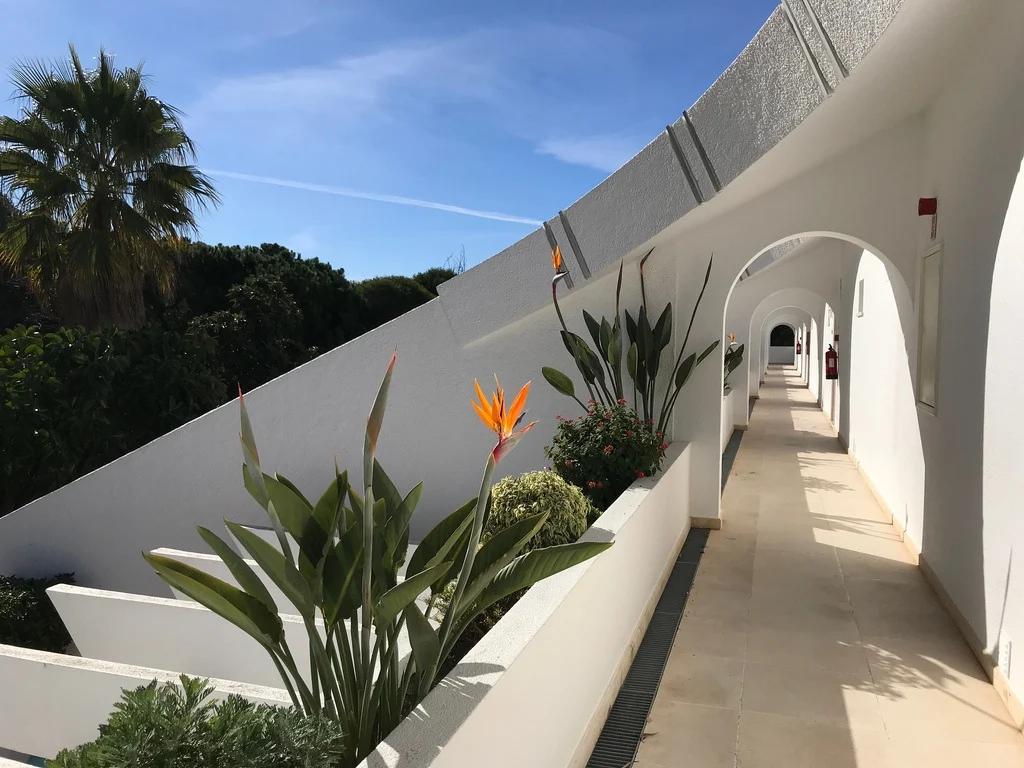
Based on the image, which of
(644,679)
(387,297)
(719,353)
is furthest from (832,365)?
(387,297)

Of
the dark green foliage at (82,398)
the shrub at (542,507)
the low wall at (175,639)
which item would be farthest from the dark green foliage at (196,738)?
the dark green foliage at (82,398)

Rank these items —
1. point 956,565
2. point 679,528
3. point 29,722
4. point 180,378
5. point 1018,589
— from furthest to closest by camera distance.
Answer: point 180,378 < point 679,528 < point 956,565 < point 29,722 < point 1018,589

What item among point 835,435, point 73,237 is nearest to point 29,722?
point 73,237

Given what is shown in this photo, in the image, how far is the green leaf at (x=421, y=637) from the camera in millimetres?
1672

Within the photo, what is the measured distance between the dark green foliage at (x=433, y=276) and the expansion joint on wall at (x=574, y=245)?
20.1 meters

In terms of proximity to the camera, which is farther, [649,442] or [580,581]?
[649,442]

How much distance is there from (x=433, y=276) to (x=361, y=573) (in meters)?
24.3

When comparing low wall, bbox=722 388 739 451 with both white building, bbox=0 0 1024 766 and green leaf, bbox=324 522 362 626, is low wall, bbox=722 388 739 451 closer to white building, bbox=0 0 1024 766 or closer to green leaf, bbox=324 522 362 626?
white building, bbox=0 0 1024 766

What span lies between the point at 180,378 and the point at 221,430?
192 cm

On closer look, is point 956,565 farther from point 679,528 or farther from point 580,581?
point 580,581

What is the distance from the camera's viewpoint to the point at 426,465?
6152mm

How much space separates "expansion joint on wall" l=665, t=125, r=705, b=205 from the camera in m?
4.40

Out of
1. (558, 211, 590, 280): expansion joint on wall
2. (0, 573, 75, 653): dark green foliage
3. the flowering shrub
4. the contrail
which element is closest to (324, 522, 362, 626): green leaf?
the flowering shrub

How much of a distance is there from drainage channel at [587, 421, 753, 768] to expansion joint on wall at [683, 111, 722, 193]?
8.00 ft
